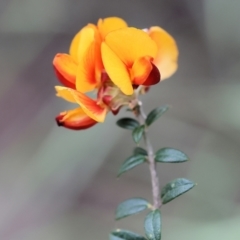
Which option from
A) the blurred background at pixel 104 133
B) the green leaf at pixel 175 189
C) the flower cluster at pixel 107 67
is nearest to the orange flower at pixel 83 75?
the flower cluster at pixel 107 67

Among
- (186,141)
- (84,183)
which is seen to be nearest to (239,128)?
(186,141)

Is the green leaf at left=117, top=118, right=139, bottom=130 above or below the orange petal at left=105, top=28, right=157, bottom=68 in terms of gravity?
below

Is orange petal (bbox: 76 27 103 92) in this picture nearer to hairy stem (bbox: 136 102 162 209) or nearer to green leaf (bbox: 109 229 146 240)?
hairy stem (bbox: 136 102 162 209)

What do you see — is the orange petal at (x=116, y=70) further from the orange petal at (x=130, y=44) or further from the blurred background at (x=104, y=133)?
the blurred background at (x=104, y=133)

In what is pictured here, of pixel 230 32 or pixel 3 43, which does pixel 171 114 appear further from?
pixel 3 43

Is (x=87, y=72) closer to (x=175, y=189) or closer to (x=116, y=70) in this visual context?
(x=116, y=70)

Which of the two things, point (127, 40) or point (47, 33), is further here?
point (47, 33)

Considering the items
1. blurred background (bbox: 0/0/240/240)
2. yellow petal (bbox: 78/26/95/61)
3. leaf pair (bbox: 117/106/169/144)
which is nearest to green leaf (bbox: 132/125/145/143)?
leaf pair (bbox: 117/106/169/144)

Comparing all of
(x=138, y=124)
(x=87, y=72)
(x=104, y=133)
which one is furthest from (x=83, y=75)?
(x=104, y=133)
